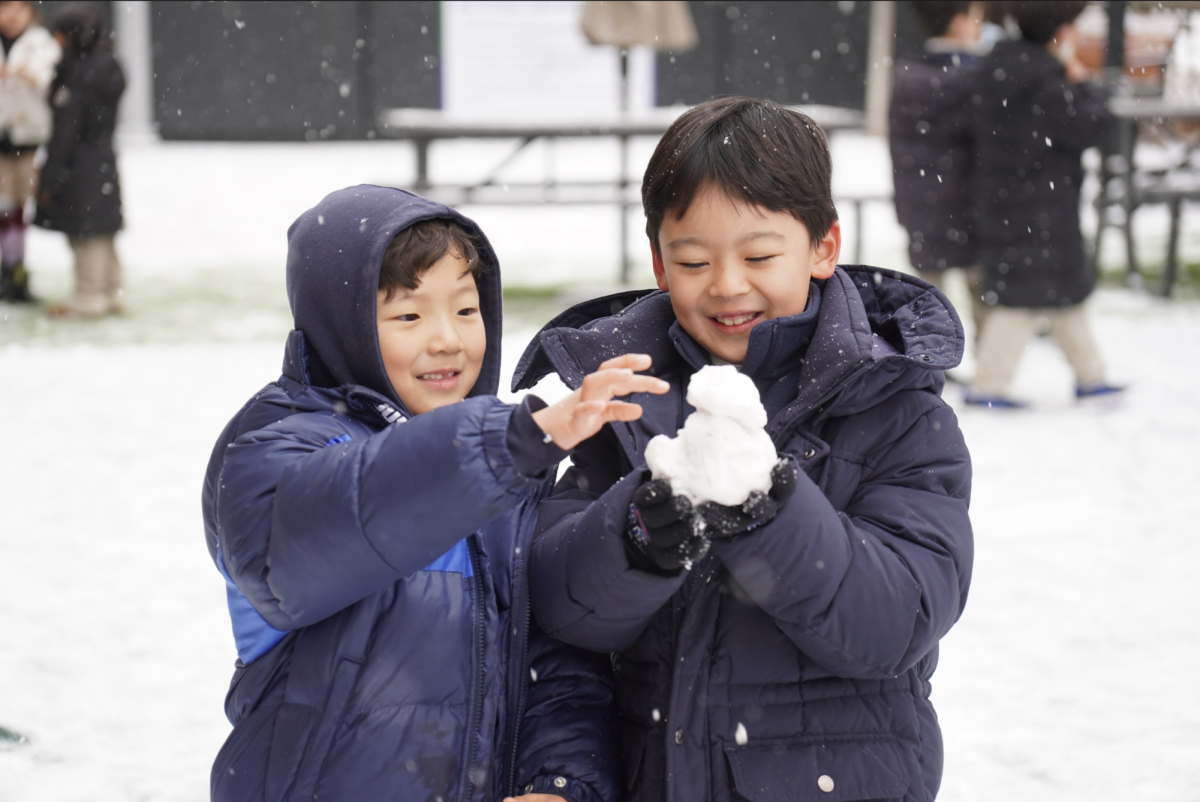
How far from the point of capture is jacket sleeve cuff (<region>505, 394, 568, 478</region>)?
1.38 m

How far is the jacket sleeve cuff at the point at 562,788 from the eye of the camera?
1628 mm

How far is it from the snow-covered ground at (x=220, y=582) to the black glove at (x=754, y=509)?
4.72 ft

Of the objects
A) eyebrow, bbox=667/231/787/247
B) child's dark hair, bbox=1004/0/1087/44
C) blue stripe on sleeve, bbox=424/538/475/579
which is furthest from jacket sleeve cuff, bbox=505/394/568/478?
child's dark hair, bbox=1004/0/1087/44

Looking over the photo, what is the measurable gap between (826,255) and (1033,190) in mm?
4355

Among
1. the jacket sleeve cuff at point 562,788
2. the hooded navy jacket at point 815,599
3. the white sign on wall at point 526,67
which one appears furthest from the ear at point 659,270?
the white sign on wall at point 526,67

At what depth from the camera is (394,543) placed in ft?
4.61

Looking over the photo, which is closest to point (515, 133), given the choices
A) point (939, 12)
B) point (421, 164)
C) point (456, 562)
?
point (421, 164)

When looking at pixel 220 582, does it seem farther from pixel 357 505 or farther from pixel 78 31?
pixel 78 31

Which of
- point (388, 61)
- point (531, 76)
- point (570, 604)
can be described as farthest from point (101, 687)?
point (388, 61)

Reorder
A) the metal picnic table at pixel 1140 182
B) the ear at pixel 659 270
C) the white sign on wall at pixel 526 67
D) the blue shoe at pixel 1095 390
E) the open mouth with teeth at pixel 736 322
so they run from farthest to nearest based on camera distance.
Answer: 1. the white sign on wall at pixel 526 67
2. the metal picnic table at pixel 1140 182
3. the blue shoe at pixel 1095 390
4. the ear at pixel 659 270
5. the open mouth with teeth at pixel 736 322

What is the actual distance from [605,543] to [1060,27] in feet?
16.6

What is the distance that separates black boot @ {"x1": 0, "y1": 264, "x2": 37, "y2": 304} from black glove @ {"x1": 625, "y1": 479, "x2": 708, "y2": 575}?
8004 mm

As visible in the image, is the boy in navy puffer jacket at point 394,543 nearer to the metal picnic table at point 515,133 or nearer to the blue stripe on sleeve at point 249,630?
the blue stripe on sleeve at point 249,630

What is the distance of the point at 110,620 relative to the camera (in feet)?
11.5
